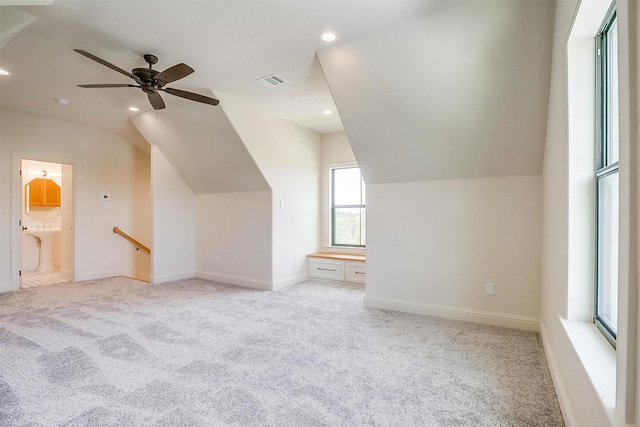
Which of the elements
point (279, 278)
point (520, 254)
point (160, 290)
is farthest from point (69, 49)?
point (520, 254)

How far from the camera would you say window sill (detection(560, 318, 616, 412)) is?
46.1 inches

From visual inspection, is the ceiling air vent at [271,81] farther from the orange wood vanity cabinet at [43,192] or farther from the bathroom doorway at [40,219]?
the orange wood vanity cabinet at [43,192]

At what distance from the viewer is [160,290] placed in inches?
186

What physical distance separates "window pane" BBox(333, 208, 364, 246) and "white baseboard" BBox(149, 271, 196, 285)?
2.71 metres

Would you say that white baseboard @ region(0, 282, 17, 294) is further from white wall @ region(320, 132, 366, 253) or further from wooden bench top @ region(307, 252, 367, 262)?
white wall @ region(320, 132, 366, 253)

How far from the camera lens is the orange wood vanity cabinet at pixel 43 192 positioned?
21.3ft

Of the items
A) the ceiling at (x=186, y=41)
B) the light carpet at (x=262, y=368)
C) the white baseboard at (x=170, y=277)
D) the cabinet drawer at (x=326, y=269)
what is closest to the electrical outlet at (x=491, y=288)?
the light carpet at (x=262, y=368)

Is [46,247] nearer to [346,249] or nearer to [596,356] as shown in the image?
[346,249]

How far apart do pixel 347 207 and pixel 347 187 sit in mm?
372

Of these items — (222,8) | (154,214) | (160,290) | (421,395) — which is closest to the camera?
(421,395)

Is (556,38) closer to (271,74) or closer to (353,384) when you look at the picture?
(271,74)

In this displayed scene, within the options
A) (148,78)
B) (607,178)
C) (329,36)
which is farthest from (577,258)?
(148,78)

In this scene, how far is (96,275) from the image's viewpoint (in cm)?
547

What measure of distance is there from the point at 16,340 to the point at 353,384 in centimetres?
305
